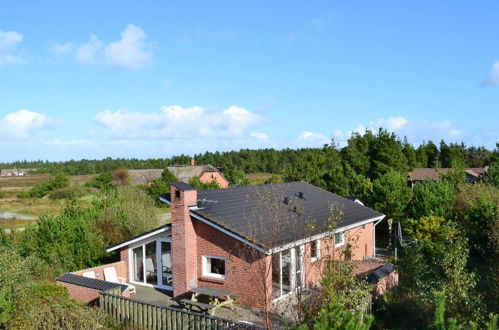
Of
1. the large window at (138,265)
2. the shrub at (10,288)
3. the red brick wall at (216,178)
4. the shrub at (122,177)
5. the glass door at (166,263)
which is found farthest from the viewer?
the shrub at (122,177)

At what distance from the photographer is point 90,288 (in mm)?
14930

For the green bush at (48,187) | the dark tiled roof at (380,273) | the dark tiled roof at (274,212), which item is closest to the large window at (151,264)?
the dark tiled roof at (274,212)

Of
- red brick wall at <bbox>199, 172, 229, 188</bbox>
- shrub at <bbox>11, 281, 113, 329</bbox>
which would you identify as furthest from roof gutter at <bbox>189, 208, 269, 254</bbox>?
red brick wall at <bbox>199, 172, 229, 188</bbox>

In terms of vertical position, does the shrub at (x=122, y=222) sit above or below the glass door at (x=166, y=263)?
above

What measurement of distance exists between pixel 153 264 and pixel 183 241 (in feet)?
9.84

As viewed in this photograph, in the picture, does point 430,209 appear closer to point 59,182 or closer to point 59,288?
point 59,288

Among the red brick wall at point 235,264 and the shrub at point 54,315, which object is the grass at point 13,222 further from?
the shrub at point 54,315

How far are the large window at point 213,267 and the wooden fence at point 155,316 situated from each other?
3.82 metres

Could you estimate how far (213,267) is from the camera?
16453mm

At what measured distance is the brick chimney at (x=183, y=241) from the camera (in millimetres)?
16047

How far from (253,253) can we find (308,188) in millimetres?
10048

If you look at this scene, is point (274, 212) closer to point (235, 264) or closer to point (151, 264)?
point (235, 264)

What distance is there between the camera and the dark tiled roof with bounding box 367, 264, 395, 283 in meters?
15.2

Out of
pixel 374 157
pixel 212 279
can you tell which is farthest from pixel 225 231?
pixel 374 157
